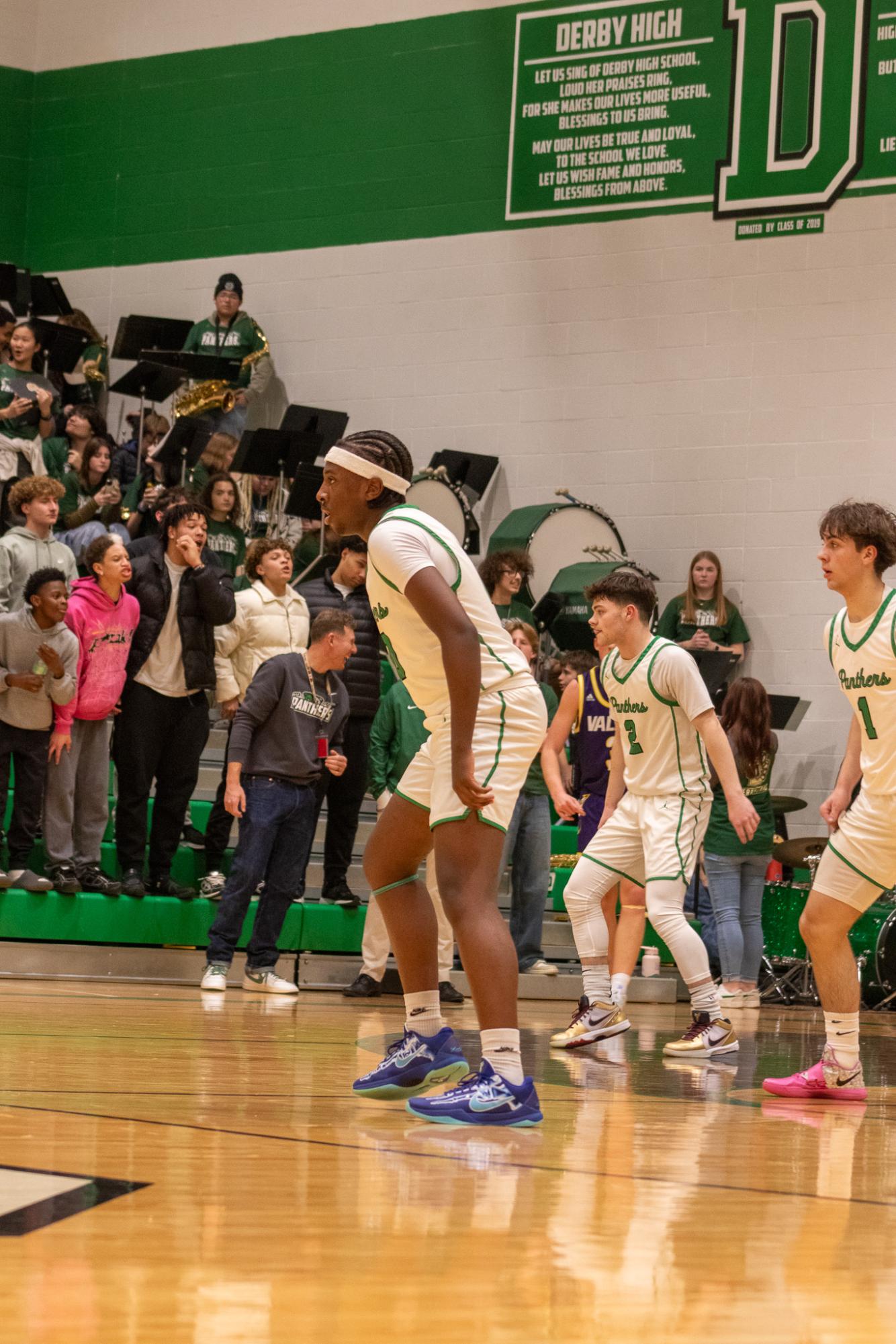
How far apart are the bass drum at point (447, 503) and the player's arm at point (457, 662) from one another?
8857mm

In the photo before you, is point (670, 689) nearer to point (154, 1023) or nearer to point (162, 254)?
point (154, 1023)

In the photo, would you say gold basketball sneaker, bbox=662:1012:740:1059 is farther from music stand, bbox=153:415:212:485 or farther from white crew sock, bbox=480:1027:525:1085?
music stand, bbox=153:415:212:485

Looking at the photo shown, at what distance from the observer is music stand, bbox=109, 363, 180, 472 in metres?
13.0

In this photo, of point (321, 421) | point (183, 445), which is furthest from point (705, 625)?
point (183, 445)

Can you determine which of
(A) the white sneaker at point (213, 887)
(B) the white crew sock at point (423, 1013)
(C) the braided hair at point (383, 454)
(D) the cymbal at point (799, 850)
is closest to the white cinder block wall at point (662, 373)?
(D) the cymbal at point (799, 850)

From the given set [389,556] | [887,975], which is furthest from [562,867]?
[389,556]

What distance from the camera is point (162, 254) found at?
15266 millimetres

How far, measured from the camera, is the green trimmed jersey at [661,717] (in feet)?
20.4

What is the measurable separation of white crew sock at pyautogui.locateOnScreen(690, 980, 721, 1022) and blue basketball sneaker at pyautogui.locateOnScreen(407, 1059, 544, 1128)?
8.23ft

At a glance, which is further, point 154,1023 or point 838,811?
point 154,1023

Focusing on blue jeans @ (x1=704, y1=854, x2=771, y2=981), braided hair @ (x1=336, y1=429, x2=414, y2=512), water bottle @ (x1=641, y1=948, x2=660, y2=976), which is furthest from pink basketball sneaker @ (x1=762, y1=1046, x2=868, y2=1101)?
water bottle @ (x1=641, y1=948, x2=660, y2=976)

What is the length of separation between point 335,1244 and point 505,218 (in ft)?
39.6

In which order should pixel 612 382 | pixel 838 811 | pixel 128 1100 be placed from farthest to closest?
pixel 612 382 → pixel 838 811 → pixel 128 1100

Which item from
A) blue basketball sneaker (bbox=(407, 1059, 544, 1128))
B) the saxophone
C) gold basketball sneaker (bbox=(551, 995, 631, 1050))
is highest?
the saxophone
